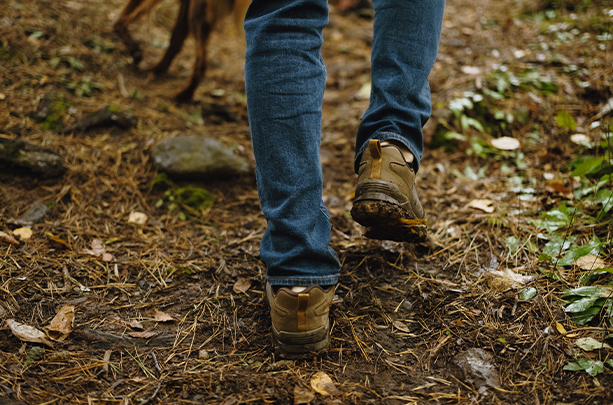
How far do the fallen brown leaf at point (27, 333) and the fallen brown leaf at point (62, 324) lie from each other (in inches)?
1.0

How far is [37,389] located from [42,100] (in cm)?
181

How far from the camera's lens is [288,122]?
104 centimetres

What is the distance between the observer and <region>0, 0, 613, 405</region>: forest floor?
1063 mm

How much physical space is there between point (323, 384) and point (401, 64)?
1003 mm

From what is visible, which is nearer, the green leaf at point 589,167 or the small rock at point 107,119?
the green leaf at point 589,167

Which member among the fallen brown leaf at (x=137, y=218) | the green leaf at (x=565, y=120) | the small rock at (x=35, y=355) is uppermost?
the green leaf at (x=565, y=120)

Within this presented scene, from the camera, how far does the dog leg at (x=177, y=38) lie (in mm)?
2650

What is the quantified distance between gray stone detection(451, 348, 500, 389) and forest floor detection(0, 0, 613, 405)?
0.01 metres

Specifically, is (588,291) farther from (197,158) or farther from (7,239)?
(7,239)

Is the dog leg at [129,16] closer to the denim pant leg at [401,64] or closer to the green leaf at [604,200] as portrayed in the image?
the denim pant leg at [401,64]

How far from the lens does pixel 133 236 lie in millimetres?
1705

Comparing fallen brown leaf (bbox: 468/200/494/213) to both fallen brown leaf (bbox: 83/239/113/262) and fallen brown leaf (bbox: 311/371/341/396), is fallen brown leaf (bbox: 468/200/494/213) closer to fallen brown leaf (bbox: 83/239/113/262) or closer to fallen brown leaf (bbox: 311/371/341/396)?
fallen brown leaf (bbox: 311/371/341/396)

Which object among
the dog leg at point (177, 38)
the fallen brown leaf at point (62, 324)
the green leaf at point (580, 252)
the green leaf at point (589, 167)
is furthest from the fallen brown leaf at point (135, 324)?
the dog leg at point (177, 38)

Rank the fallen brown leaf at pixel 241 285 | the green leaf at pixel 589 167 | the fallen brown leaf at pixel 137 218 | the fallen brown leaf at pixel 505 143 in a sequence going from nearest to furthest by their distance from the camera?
1. the fallen brown leaf at pixel 241 285
2. the green leaf at pixel 589 167
3. the fallen brown leaf at pixel 137 218
4. the fallen brown leaf at pixel 505 143
